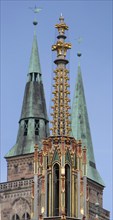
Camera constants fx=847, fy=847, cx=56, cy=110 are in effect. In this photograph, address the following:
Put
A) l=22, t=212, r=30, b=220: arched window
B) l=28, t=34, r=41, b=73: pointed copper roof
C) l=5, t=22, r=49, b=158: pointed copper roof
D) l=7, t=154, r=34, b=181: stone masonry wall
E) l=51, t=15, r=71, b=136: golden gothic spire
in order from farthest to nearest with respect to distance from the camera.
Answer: l=28, t=34, r=41, b=73: pointed copper roof < l=5, t=22, r=49, b=158: pointed copper roof < l=7, t=154, r=34, b=181: stone masonry wall < l=22, t=212, r=30, b=220: arched window < l=51, t=15, r=71, b=136: golden gothic spire

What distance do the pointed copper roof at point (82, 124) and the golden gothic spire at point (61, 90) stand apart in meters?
64.5

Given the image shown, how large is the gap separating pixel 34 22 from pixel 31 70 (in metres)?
5.19

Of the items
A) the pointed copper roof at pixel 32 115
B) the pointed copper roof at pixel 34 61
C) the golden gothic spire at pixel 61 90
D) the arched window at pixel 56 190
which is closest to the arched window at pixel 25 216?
the pointed copper roof at pixel 32 115

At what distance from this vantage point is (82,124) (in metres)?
87.8

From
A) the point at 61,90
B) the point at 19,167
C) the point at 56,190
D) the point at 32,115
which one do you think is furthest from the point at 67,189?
the point at 32,115

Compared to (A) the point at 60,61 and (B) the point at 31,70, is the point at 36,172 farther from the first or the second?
(B) the point at 31,70

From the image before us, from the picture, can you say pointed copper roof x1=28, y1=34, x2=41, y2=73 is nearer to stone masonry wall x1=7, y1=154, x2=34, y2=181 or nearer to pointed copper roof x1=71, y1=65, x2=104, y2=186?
pointed copper roof x1=71, y1=65, x2=104, y2=186

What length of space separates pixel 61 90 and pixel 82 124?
68.5 meters

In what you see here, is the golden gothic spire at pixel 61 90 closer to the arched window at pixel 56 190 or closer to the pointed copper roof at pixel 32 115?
the arched window at pixel 56 190

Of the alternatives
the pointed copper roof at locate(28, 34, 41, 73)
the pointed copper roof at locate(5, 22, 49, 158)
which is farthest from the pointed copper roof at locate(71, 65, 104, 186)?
the pointed copper roof at locate(28, 34, 41, 73)

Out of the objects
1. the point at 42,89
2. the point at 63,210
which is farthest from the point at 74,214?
the point at 42,89

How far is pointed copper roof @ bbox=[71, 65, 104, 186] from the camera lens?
85.7 meters

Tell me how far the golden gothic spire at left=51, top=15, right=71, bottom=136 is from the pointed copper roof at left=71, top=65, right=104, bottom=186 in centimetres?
6452

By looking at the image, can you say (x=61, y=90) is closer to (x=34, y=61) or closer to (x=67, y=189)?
(x=67, y=189)
